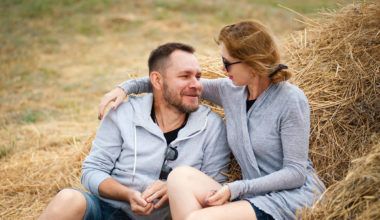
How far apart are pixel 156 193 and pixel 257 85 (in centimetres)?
115

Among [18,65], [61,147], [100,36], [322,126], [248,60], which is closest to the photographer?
[248,60]

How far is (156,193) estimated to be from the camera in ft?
9.25

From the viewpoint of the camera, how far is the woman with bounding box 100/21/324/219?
2.50 meters

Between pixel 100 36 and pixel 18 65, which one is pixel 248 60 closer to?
pixel 18 65

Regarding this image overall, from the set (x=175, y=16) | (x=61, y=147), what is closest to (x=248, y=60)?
(x=61, y=147)

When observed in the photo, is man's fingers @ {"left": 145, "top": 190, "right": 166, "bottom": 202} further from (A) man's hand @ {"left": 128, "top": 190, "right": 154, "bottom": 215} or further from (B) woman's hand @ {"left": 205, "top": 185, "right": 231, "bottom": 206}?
(B) woman's hand @ {"left": 205, "top": 185, "right": 231, "bottom": 206}

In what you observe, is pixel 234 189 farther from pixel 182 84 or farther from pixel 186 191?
pixel 182 84

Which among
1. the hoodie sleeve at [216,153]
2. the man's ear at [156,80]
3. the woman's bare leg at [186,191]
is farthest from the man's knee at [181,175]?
the man's ear at [156,80]

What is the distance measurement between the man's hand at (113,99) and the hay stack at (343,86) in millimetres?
1744

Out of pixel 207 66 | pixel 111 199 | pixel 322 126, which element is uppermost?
pixel 207 66

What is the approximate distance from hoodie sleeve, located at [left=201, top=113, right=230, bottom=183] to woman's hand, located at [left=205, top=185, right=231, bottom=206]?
644mm

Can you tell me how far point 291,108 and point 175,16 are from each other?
11266mm

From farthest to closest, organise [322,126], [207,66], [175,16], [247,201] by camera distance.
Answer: [175,16]
[207,66]
[322,126]
[247,201]

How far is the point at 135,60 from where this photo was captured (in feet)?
31.3
